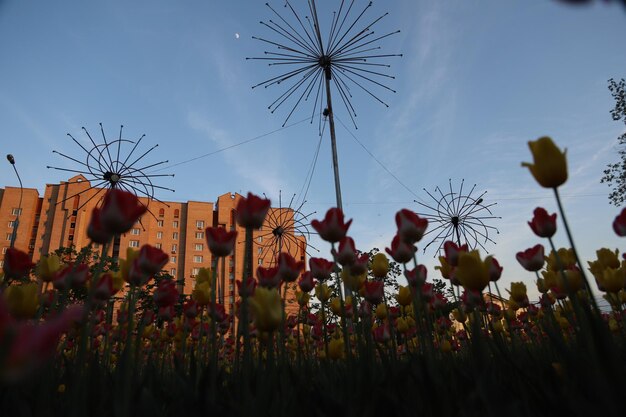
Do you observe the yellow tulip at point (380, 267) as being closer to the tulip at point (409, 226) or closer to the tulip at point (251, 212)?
the tulip at point (409, 226)

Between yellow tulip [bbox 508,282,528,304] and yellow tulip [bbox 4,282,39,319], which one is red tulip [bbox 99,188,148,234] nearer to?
yellow tulip [bbox 4,282,39,319]

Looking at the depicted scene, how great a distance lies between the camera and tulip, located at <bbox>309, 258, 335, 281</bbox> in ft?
11.1

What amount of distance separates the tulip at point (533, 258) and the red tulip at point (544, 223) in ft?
2.72

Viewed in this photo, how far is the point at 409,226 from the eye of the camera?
7.64 feet

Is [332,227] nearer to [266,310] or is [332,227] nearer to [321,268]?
[266,310]

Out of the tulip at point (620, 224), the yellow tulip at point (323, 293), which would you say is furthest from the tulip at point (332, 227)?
the tulip at point (620, 224)

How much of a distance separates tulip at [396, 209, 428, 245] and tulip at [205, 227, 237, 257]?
3.32 ft

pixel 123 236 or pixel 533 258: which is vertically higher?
pixel 123 236

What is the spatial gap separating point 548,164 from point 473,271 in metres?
0.68

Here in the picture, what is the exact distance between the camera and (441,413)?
1476mm

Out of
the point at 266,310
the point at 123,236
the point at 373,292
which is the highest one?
the point at 123,236

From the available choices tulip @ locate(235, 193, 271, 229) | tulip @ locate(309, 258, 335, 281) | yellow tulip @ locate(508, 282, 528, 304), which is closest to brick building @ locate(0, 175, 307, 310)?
yellow tulip @ locate(508, 282, 528, 304)

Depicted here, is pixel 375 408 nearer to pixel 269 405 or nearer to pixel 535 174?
pixel 269 405

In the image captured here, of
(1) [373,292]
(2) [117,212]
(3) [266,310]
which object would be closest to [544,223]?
(1) [373,292]
